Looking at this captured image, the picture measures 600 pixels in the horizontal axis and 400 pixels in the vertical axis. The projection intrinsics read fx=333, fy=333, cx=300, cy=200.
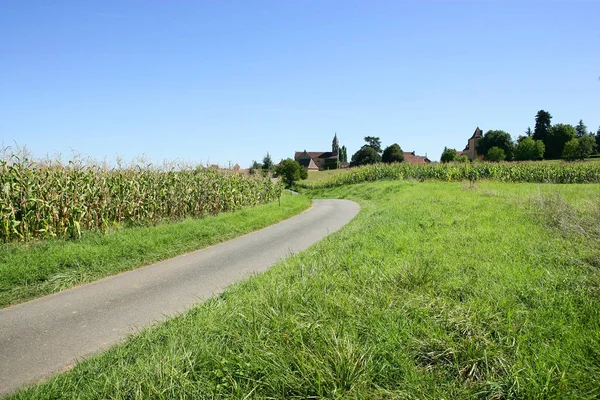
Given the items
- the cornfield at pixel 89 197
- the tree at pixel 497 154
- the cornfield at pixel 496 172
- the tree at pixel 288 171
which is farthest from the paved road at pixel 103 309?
the tree at pixel 497 154

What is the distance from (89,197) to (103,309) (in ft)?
20.3

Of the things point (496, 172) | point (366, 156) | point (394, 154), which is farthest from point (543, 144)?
point (496, 172)

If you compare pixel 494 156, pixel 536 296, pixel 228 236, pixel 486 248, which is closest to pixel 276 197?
pixel 228 236

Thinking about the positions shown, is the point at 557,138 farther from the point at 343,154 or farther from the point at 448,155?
the point at 343,154

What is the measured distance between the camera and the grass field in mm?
2801

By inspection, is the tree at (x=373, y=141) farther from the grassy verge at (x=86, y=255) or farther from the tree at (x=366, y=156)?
the grassy verge at (x=86, y=255)

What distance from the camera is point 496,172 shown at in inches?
1318

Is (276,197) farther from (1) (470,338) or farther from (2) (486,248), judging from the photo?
(1) (470,338)

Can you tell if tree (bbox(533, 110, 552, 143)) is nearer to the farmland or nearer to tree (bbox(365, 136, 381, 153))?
tree (bbox(365, 136, 381, 153))

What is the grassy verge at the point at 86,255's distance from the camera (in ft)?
20.7

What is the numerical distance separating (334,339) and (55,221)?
9.91 metres

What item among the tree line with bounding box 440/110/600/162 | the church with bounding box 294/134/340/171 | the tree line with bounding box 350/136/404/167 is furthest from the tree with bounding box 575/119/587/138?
the church with bounding box 294/134/340/171

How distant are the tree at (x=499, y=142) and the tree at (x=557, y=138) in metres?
6.76

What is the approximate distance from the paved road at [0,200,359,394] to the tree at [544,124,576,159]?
81728 millimetres
